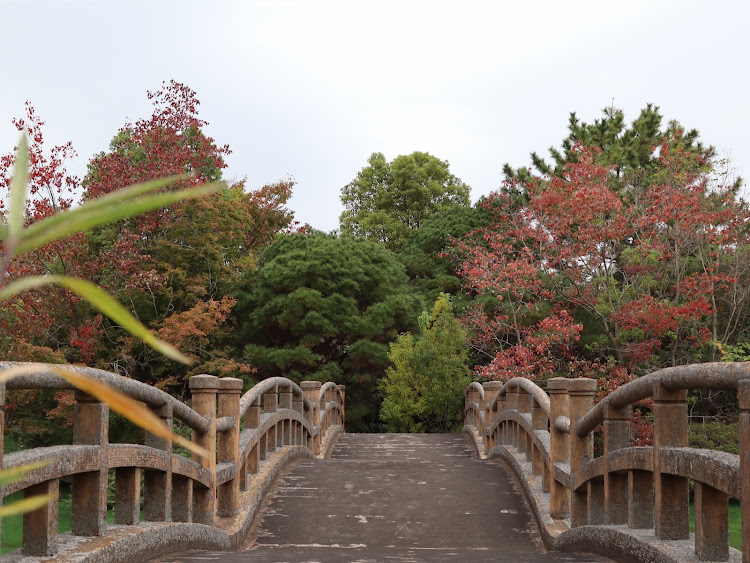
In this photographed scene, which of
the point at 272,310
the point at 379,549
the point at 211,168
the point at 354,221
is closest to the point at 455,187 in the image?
the point at 354,221

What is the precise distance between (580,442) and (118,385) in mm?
2770

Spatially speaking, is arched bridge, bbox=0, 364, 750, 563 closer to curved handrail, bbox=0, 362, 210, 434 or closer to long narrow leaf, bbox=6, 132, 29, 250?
curved handrail, bbox=0, 362, 210, 434

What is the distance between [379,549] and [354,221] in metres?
22.6

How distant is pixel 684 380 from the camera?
9.25 feet

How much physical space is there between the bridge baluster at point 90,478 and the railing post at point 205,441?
1.43 meters

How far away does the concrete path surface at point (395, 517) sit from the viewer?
4.40 metres

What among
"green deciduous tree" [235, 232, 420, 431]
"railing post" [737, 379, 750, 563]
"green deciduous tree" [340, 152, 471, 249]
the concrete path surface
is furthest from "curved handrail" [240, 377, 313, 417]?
"green deciduous tree" [340, 152, 471, 249]

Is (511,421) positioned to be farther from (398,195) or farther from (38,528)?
(398,195)

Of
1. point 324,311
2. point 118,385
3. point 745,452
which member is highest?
point 324,311

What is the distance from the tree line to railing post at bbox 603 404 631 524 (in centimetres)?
618

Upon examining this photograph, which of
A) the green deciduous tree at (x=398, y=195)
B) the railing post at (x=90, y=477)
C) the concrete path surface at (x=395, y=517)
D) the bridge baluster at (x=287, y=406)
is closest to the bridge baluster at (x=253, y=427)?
the concrete path surface at (x=395, y=517)

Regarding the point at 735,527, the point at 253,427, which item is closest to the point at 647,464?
the point at 253,427

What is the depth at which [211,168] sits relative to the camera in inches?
647

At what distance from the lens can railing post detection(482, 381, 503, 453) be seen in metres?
9.73
